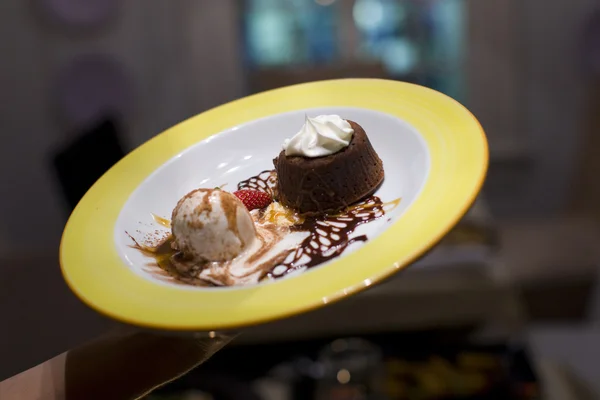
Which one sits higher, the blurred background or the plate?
the plate

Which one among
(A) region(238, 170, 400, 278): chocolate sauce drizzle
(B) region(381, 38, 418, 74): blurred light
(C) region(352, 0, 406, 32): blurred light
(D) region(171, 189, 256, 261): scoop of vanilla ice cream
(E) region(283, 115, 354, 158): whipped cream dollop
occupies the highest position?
(E) region(283, 115, 354, 158): whipped cream dollop

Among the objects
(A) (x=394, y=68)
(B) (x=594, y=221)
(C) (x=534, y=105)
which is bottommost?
(B) (x=594, y=221)

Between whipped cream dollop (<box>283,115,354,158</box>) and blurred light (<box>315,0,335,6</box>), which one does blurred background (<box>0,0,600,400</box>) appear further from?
whipped cream dollop (<box>283,115,354,158</box>)

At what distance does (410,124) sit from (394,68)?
2.10 m

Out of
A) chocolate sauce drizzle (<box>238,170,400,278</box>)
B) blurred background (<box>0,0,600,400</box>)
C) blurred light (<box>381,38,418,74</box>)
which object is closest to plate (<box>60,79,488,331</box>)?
chocolate sauce drizzle (<box>238,170,400,278</box>)

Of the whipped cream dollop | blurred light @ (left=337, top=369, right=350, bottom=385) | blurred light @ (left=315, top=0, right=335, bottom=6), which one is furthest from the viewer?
blurred light @ (left=315, top=0, right=335, bottom=6)

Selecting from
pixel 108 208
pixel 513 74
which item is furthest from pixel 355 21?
pixel 108 208

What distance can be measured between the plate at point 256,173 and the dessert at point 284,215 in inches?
1.2

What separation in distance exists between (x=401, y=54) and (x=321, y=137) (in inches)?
87.0

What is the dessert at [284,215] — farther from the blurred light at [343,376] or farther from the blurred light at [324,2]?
the blurred light at [324,2]

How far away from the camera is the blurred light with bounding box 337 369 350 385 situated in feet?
5.31

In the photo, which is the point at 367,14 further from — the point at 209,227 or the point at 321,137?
the point at 209,227

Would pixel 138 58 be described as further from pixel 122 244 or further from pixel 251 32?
pixel 122 244

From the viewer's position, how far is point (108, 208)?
846 mm
